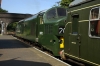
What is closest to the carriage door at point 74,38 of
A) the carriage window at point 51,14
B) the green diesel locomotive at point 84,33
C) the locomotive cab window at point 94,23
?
the green diesel locomotive at point 84,33

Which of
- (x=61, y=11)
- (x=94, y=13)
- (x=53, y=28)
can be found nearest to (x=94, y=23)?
(x=94, y=13)

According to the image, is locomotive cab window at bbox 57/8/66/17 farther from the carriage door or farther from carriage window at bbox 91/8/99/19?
carriage window at bbox 91/8/99/19

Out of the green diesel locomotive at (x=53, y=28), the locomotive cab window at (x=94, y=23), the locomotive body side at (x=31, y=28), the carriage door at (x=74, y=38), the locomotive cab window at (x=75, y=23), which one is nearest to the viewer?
the locomotive cab window at (x=94, y=23)

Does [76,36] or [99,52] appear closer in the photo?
[99,52]

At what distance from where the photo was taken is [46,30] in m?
14.0

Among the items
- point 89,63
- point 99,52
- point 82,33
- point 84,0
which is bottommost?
point 89,63

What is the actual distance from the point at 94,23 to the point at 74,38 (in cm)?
160

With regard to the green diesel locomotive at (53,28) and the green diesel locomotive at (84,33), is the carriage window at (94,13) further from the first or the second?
the green diesel locomotive at (53,28)

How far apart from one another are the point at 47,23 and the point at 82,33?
233 inches

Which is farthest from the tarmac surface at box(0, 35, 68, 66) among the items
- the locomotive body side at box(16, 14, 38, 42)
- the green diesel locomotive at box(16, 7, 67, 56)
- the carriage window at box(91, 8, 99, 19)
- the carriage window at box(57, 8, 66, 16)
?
the carriage window at box(91, 8, 99, 19)

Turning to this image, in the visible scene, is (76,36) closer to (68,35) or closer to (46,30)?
(68,35)

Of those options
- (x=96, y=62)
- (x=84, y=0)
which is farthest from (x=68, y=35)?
(x=96, y=62)

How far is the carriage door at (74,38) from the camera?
8539 mm

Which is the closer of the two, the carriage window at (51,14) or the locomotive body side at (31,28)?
the carriage window at (51,14)
